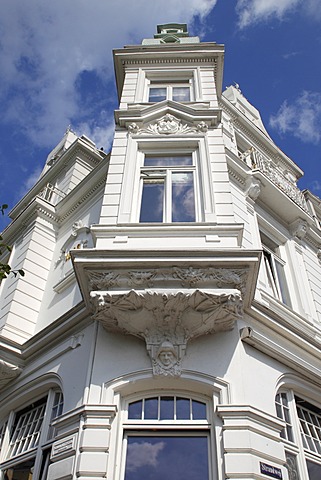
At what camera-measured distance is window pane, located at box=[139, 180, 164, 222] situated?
10258mm

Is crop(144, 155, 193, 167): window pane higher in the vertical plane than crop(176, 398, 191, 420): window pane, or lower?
higher

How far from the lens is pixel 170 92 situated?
46.1ft

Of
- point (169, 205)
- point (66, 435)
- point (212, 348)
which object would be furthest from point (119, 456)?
point (169, 205)

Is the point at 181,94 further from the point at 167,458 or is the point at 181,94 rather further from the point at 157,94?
the point at 167,458

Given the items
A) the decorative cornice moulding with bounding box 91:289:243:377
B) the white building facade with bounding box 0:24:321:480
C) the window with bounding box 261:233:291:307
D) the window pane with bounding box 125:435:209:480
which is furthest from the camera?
the window with bounding box 261:233:291:307

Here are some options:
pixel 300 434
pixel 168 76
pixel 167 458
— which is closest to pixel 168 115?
pixel 168 76

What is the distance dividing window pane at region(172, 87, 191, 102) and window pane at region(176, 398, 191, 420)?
895 centimetres

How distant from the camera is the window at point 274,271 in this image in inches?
501

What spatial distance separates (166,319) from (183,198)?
338 cm

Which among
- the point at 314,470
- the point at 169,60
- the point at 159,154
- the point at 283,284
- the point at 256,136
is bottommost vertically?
the point at 314,470

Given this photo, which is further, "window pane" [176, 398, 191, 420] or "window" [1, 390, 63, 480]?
"window" [1, 390, 63, 480]

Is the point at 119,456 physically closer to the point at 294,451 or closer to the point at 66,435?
the point at 66,435

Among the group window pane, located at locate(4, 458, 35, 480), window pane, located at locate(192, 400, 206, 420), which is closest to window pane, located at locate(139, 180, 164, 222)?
window pane, located at locate(192, 400, 206, 420)

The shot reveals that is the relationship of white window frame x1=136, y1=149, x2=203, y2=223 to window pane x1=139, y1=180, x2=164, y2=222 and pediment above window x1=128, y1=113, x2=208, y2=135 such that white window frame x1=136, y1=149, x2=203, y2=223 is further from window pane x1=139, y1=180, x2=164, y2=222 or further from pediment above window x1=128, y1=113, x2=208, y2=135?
pediment above window x1=128, y1=113, x2=208, y2=135
